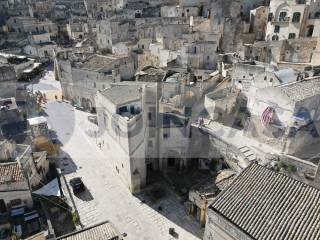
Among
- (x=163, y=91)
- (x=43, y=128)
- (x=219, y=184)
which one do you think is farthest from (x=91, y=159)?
(x=219, y=184)

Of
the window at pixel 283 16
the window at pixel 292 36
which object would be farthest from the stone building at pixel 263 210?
the window at pixel 283 16

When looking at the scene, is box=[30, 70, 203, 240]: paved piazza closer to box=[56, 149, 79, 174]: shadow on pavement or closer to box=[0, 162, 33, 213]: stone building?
box=[56, 149, 79, 174]: shadow on pavement

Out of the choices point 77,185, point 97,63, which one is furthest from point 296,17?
point 77,185

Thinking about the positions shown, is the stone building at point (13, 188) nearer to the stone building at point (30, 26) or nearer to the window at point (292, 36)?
the window at point (292, 36)

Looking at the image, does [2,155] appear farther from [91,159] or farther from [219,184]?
[219,184]

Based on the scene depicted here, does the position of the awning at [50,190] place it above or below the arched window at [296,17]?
below

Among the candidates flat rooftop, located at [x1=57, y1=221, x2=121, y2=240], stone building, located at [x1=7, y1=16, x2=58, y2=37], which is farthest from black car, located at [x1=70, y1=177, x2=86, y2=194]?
stone building, located at [x1=7, y1=16, x2=58, y2=37]
